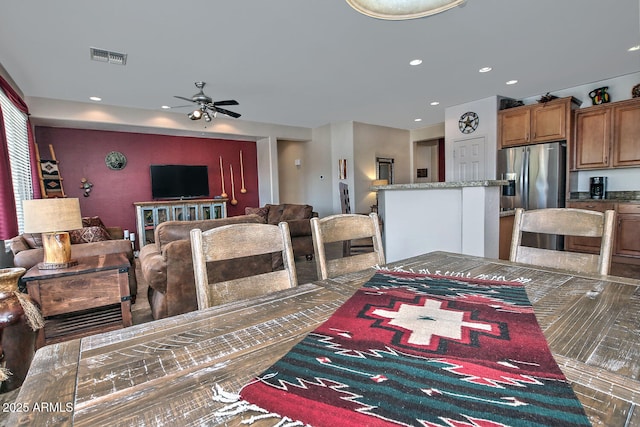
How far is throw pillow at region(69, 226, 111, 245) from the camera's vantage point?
319 cm

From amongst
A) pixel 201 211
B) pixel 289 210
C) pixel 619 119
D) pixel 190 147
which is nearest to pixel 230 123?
pixel 190 147

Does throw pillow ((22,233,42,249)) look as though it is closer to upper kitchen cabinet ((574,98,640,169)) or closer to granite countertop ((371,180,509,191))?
granite countertop ((371,180,509,191))

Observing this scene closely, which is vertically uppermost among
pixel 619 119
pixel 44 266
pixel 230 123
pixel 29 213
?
pixel 230 123

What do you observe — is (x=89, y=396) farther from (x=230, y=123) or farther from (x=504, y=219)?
(x=230, y=123)

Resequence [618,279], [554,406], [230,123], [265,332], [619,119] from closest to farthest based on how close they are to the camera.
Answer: [554,406]
[265,332]
[618,279]
[619,119]
[230,123]

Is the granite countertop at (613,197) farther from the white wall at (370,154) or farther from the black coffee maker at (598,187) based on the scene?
the white wall at (370,154)

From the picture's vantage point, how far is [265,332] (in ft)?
2.45

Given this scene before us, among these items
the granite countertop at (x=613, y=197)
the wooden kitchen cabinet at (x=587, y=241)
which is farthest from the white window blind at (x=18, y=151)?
the granite countertop at (x=613, y=197)

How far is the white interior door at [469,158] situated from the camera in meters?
5.32

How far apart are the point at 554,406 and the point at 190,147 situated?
7135 mm

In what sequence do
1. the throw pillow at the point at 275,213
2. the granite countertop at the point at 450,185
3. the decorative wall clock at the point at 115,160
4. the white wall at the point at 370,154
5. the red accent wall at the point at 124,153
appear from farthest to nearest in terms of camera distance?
the white wall at the point at 370,154, the decorative wall clock at the point at 115,160, the red accent wall at the point at 124,153, the throw pillow at the point at 275,213, the granite countertop at the point at 450,185

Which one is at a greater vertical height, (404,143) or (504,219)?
(404,143)

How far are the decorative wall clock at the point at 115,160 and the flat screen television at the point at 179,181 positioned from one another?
0.49 meters

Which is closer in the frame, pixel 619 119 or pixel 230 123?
pixel 619 119
